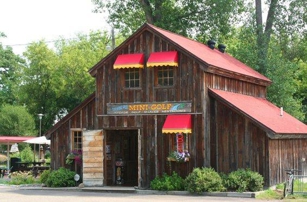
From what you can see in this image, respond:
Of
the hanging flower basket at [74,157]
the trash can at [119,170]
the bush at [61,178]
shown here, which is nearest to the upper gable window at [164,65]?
the trash can at [119,170]

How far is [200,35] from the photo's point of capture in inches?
1649

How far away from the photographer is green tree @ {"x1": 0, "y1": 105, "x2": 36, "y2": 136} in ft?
195

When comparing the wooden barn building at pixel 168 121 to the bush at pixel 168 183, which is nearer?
the bush at pixel 168 183

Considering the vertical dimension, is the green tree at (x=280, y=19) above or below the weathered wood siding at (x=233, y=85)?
above

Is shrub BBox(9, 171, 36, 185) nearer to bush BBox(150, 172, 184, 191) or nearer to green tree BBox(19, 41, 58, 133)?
bush BBox(150, 172, 184, 191)

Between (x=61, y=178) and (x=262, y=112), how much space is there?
30.6 feet

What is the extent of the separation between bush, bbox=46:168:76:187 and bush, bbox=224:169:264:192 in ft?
24.6

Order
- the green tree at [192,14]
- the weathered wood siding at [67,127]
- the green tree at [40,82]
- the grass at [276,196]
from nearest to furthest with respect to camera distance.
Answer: the grass at [276,196] < the weathered wood siding at [67,127] < the green tree at [192,14] < the green tree at [40,82]

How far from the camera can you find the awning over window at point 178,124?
78.1 feet

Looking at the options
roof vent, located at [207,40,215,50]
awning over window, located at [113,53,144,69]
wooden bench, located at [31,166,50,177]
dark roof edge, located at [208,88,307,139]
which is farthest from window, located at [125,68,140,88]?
wooden bench, located at [31,166,50,177]

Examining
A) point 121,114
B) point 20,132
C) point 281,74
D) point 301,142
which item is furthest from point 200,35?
point 20,132

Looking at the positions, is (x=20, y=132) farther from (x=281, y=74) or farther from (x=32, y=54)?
(x=281, y=74)

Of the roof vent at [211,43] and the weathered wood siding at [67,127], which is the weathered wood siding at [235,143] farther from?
the roof vent at [211,43]

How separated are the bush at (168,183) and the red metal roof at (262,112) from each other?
3641 millimetres
